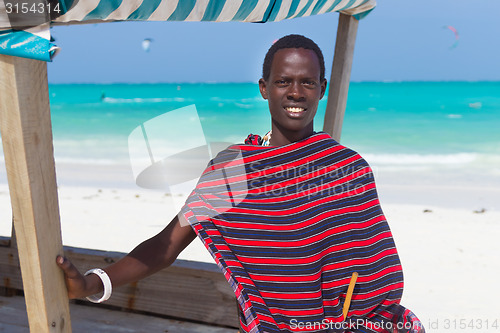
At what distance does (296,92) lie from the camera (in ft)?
6.30

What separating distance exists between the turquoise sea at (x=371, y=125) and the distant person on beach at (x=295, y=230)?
0.30 meters

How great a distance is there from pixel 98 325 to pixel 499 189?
28.0 ft

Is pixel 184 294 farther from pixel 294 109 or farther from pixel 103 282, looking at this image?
pixel 294 109

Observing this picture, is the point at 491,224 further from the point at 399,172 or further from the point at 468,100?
the point at 468,100

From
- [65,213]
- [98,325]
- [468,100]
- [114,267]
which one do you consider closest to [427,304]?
[98,325]

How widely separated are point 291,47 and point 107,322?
1.96m

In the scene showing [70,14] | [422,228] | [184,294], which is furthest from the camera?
[422,228]

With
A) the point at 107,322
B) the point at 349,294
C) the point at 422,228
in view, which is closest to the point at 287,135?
the point at 349,294

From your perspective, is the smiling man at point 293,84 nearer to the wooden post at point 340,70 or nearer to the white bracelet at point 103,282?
the white bracelet at point 103,282

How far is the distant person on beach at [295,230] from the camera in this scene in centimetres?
193

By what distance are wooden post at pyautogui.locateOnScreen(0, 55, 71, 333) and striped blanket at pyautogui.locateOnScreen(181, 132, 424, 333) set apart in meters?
0.55

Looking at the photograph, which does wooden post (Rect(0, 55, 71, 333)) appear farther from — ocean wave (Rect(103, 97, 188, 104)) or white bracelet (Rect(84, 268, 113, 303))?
ocean wave (Rect(103, 97, 188, 104))

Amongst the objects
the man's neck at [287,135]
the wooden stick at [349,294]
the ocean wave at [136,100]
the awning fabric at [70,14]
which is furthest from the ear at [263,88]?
the ocean wave at [136,100]

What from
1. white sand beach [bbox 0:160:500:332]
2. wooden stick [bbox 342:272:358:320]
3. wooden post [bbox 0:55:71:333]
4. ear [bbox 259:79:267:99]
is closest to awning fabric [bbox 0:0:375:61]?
wooden post [bbox 0:55:71:333]
